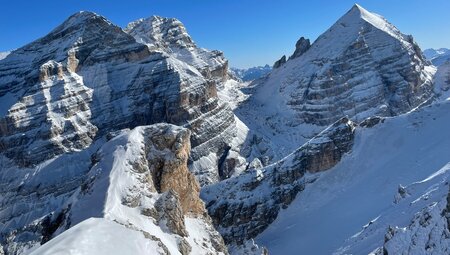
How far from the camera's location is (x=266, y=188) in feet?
306

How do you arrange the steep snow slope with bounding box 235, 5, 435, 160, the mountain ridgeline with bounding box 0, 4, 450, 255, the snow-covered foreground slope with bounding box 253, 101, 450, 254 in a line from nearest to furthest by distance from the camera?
the mountain ridgeline with bounding box 0, 4, 450, 255, the snow-covered foreground slope with bounding box 253, 101, 450, 254, the steep snow slope with bounding box 235, 5, 435, 160

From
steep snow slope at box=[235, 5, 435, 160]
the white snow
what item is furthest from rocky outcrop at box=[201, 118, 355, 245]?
steep snow slope at box=[235, 5, 435, 160]

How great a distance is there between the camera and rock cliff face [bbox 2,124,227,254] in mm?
42094

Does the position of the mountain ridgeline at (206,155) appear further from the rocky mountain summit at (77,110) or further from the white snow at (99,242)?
the rocky mountain summit at (77,110)

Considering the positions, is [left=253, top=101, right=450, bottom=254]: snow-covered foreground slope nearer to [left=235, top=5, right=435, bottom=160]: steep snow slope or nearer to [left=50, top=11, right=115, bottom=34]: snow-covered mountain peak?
[left=235, top=5, right=435, bottom=160]: steep snow slope

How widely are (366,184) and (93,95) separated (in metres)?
99.1

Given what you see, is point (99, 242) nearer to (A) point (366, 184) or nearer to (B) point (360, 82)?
(A) point (366, 184)

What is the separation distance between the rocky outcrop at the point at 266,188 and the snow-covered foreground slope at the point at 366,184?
1.73 metres

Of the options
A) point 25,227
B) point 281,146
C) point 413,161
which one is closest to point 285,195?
point 413,161

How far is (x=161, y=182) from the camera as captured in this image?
5344 centimetres

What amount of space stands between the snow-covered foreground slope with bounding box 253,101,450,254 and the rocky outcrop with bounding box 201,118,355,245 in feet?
5.69

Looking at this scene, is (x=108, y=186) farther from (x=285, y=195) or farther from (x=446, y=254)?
(x=285, y=195)

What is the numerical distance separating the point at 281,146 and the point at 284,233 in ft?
281

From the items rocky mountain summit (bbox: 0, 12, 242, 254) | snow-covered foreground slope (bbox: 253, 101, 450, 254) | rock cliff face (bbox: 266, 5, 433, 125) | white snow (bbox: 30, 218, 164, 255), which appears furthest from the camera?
rock cliff face (bbox: 266, 5, 433, 125)
